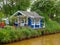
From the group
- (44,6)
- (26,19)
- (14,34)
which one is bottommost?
(14,34)

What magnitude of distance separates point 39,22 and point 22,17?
4098 millimetres

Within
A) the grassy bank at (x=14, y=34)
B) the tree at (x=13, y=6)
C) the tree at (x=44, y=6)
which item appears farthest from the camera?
the tree at (x=44, y=6)

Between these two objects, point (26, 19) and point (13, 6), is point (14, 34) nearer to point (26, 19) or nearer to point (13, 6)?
point (26, 19)

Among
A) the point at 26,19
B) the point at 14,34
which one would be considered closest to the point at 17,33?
the point at 14,34

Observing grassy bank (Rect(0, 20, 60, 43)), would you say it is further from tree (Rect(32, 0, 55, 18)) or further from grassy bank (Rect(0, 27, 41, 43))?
tree (Rect(32, 0, 55, 18))

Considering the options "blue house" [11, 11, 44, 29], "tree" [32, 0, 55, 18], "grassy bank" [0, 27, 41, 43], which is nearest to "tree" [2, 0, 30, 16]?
"tree" [32, 0, 55, 18]

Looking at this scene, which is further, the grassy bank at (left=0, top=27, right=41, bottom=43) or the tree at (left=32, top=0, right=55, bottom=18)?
the tree at (left=32, top=0, right=55, bottom=18)

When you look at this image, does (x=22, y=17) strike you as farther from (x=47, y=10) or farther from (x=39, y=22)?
(x=47, y=10)

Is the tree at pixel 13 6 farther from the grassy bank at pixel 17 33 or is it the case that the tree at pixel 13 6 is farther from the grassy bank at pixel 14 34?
the grassy bank at pixel 14 34

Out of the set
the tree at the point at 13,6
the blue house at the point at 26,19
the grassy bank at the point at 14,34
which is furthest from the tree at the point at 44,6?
the grassy bank at the point at 14,34

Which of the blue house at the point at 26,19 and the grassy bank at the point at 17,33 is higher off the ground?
the blue house at the point at 26,19

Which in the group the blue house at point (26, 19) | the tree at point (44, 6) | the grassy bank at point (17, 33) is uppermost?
the tree at point (44, 6)

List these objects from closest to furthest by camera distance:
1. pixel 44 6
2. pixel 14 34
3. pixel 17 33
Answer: pixel 14 34
pixel 17 33
pixel 44 6

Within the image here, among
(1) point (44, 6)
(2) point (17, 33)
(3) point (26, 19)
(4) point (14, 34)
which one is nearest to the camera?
(4) point (14, 34)
